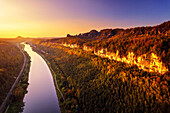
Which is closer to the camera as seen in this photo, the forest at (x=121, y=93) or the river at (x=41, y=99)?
the forest at (x=121, y=93)

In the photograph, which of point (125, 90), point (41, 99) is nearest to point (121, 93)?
point (125, 90)

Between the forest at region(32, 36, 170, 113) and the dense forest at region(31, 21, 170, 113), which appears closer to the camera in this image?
the forest at region(32, 36, 170, 113)

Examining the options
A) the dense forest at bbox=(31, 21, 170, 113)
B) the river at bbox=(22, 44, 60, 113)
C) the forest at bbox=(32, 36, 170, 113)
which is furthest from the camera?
the river at bbox=(22, 44, 60, 113)

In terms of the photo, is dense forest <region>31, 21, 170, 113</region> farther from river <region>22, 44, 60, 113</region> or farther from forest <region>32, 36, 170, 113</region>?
river <region>22, 44, 60, 113</region>

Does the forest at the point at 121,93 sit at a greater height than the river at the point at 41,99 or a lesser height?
greater

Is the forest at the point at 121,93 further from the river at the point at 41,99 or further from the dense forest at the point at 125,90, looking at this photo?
the river at the point at 41,99

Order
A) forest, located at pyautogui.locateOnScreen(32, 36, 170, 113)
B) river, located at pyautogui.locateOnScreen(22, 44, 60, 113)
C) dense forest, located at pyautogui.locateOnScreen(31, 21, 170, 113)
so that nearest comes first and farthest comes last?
forest, located at pyautogui.locateOnScreen(32, 36, 170, 113)
dense forest, located at pyautogui.locateOnScreen(31, 21, 170, 113)
river, located at pyautogui.locateOnScreen(22, 44, 60, 113)

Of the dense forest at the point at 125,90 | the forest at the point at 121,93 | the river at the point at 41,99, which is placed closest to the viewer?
the forest at the point at 121,93

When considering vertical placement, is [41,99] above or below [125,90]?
below

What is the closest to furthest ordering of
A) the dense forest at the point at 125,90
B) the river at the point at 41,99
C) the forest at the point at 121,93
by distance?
1. the forest at the point at 121,93
2. the dense forest at the point at 125,90
3. the river at the point at 41,99

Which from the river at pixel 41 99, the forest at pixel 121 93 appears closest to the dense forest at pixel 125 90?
the forest at pixel 121 93

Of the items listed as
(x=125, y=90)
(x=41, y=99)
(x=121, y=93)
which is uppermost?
(x=125, y=90)

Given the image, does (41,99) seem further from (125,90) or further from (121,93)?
(125,90)

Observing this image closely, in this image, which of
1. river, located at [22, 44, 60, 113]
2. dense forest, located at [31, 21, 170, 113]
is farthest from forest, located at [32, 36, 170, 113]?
river, located at [22, 44, 60, 113]
